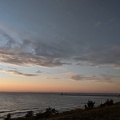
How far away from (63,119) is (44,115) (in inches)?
383

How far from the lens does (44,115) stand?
28.8m

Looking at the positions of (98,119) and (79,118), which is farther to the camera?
(79,118)

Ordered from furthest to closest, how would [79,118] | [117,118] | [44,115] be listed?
1. [44,115]
2. [79,118]
3. [117,118]

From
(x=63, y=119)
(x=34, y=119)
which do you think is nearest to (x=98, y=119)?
(x=63, y=119)

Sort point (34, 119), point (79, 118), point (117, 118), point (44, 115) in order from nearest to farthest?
1. point (117, 118)
2. point (79, 118)
3. point (34, 119)
4. point (44, 115)

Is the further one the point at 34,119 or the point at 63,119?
the point at 34,119

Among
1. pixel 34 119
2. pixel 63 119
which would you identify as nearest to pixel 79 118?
pixel 63 119

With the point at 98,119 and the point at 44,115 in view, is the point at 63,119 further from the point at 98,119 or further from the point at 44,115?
the point at 44,115

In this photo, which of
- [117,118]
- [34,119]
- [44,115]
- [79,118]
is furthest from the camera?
[44,115]

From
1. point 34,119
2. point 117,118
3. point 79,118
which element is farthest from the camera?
point 34,119

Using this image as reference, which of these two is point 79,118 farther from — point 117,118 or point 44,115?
point 44,115

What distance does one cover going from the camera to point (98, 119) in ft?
59.7

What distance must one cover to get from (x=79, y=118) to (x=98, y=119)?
6.50ft

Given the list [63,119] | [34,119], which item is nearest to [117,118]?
[63,119]
